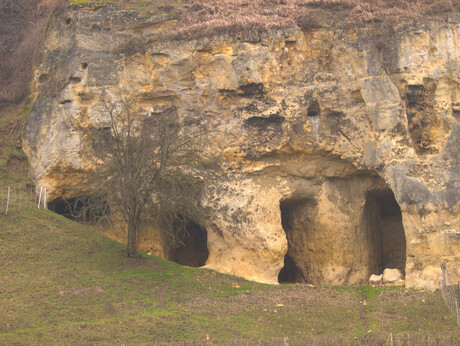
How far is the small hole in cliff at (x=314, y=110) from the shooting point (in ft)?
78.3

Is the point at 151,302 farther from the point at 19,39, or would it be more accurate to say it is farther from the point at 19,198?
the point at 19,39

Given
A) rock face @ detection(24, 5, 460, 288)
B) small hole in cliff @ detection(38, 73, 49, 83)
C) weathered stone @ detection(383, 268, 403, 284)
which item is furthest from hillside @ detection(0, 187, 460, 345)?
small hole in cliff @ detection(38, 73, 49, 83)

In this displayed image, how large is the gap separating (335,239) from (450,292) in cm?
570

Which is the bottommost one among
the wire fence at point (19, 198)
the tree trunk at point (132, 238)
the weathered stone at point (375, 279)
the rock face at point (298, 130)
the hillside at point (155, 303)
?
the hillside at point (155, 303)

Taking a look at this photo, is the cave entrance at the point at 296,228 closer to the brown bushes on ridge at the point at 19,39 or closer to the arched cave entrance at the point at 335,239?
the arched cave entrance at the point at 335,239

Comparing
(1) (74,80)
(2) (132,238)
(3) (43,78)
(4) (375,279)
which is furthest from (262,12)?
(4) (375,279)

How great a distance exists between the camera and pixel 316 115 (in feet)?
A: 78.8

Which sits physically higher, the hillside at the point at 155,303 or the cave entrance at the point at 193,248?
the cave entrance at the point at 193,248

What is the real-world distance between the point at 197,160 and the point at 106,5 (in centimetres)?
784

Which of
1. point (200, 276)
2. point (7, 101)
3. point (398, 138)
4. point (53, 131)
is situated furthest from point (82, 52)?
point (398, 138)

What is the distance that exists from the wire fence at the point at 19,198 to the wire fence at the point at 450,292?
1406 cm

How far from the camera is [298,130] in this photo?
23.7 metres

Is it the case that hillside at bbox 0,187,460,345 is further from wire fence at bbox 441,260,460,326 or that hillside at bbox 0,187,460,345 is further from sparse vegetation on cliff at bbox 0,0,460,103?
sparse vegetation on cliff at bbox 0,0,460,103

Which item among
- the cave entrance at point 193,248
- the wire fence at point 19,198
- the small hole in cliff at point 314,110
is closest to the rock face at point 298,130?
the small hole in cliff at point 314,110
